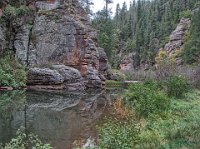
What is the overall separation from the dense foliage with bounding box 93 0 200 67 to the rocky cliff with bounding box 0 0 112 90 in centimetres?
2268

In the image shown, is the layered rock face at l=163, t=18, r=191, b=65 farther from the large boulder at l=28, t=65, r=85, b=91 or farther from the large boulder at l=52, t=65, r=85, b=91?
the large boulder at l=28, t=65, r=85, b=91

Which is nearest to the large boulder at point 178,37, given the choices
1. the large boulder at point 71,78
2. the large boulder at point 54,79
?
the large boulder at point 71,78

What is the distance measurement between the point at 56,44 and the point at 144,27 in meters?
65.1

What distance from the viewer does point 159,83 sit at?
22781 mm

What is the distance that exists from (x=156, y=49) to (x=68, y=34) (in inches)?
2072

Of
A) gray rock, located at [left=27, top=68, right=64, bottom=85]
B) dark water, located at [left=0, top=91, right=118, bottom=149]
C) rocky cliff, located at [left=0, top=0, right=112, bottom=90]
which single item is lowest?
dark water, located at [left=0, top=91, right=118, bottom=149]

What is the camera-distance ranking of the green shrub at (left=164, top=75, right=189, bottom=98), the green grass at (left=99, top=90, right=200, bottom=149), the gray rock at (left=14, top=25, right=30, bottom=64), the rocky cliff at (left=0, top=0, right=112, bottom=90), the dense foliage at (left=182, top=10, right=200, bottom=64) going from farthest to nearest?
the dense foliage at (left=182, top=10, right=200, bottom=64) → the gray rock at (left=14, top=25, right=30, bottom=64) → the rocky cliff at (left=0, top=0, right=112, bottom=90) → the green shrub at (left=164, top=75, right=189, bottom=98) → the green grass at (left=99, top=90, right=200, bottom=149)

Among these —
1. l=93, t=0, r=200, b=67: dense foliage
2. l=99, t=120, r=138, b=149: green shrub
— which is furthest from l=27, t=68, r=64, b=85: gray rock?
l=93, t=0, r=200, b=67: dense foliage

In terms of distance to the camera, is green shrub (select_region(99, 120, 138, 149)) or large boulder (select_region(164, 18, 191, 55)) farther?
large boulder (select_region(164, 18, 191, 55))

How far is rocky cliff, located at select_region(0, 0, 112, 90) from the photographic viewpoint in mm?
37906

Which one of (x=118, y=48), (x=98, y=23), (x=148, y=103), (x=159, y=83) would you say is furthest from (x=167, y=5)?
(x=148, y=103)

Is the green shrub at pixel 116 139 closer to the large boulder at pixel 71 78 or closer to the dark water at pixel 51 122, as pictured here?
the dark water at pixel 51 122

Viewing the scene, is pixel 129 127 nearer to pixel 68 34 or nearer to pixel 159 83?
pixel 159 83

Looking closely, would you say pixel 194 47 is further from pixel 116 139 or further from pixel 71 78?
pixel 116 139
